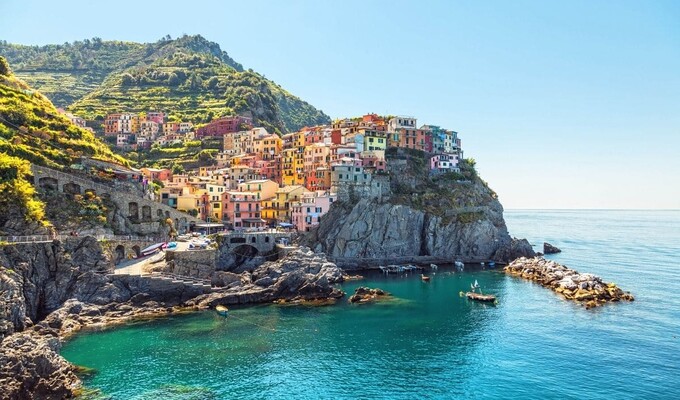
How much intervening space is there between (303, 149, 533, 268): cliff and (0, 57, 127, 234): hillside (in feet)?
143

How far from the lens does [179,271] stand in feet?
217

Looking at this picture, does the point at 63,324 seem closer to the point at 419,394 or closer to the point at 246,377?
the point at 246,377

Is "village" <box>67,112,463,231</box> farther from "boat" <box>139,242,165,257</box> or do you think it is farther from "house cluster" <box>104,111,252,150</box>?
"boat" <box>139,242,165,257</box>

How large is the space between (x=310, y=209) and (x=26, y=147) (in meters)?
48.5

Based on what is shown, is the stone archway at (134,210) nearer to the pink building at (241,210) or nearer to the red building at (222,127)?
the pink building at (241,210)

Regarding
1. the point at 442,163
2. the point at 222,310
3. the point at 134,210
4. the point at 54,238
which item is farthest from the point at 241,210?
the point at 442,163

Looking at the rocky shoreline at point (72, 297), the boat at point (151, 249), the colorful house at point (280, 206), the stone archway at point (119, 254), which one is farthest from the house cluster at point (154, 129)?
the stone archway at point (119, 254)

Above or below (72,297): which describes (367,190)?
above

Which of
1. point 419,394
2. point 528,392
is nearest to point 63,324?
point 419,394

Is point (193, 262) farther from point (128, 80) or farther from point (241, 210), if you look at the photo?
point (128, 80)

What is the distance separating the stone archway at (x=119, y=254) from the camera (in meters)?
64.9

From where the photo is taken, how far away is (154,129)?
502 feet

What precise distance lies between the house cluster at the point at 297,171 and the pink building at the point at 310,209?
0.65ft

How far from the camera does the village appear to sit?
97.7m
